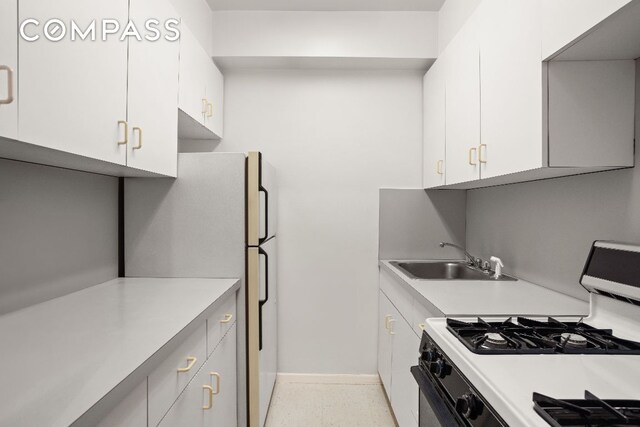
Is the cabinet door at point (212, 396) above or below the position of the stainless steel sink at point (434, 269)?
below

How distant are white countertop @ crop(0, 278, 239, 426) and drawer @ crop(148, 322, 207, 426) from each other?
0.24ft

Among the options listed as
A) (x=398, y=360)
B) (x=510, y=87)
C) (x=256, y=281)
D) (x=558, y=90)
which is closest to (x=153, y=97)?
(x=256, y=281)

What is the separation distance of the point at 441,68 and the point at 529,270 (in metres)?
1.30

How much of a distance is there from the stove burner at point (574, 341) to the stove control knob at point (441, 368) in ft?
0.99

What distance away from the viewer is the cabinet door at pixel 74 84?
1011 millimetres

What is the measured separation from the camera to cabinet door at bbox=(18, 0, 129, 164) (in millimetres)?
1011

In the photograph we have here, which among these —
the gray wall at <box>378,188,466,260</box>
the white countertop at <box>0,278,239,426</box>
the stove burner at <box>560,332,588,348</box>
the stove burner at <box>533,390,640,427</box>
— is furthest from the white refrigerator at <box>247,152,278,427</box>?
the stove burner at <box>533,390,640,427</box>

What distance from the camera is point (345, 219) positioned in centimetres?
294

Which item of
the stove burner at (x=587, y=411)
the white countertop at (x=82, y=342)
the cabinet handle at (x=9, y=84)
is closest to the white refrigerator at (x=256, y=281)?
the white countertop at (x=82, y=342)

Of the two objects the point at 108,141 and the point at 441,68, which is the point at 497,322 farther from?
the point at 441,68

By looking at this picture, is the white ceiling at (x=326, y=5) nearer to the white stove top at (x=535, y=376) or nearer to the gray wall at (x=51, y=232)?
the gray wall at (x=51, y=232)

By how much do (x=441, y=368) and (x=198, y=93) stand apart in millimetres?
1980

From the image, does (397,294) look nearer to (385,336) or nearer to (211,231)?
(385,336)

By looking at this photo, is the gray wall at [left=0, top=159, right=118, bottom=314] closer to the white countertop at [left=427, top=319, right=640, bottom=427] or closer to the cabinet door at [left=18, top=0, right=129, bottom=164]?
the cabinet door at [left=18, top=0, right=129, bottom=164]
